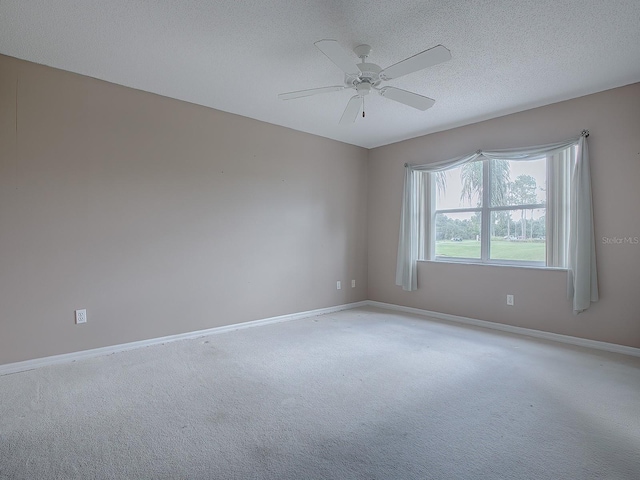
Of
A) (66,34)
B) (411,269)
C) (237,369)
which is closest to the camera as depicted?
(66,34)

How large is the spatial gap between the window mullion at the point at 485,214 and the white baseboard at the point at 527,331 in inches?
31.6

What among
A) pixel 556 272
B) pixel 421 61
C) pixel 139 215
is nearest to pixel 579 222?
pixel 556 272

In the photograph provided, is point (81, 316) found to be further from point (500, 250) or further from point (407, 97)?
point (500, 250)

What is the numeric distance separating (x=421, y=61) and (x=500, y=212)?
2.64 metres

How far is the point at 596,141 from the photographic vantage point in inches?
134

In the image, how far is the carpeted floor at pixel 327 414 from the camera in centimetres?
166

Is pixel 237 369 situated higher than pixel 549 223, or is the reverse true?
pixel 549 223

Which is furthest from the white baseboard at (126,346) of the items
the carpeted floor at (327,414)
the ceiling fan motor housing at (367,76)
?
the ceiling fan motor housing at (367,76)

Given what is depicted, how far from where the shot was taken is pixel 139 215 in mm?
3383

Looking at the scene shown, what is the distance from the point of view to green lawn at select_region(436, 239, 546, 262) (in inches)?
152

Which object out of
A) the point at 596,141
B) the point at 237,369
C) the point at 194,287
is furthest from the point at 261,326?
the point at 596,141

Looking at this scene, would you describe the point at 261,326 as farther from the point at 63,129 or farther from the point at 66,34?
the point at 66,34

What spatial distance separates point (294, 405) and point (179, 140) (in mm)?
2878

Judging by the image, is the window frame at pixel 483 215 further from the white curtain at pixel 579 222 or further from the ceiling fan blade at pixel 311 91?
the ceiling fan blade at pixel 311 91
